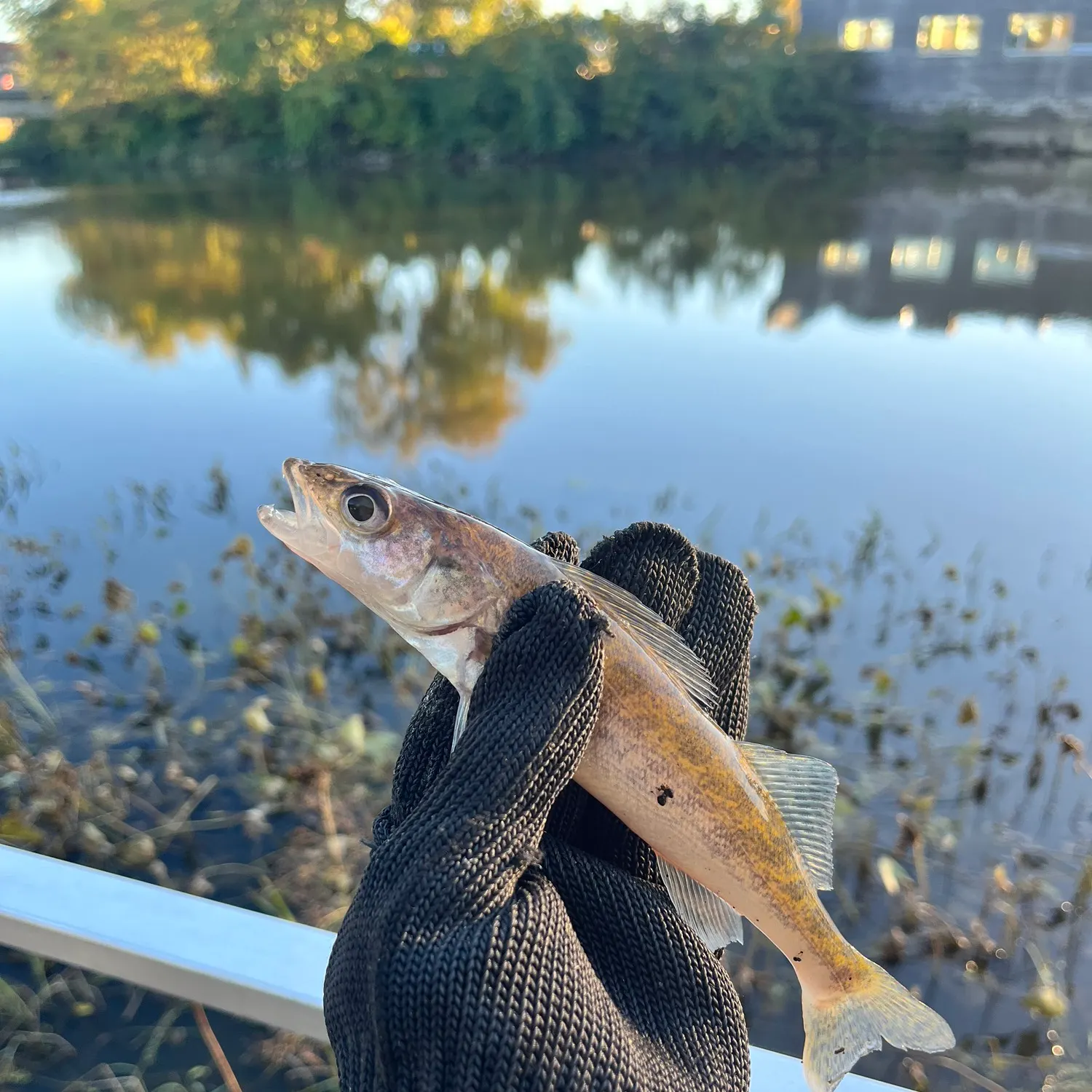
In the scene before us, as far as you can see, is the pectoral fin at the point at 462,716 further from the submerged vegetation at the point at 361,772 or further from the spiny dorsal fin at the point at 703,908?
the submerged vegetation at the point at 361,772

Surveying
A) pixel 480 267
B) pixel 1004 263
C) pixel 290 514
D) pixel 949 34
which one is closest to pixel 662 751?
pixel 290 514

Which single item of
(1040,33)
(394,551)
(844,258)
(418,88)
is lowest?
(844,258)

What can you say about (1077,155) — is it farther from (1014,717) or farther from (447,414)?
(1014,717)

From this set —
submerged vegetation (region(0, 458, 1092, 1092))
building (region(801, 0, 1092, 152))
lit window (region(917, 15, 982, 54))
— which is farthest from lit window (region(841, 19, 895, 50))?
submerged vegetation (region(0, 458, 1092, 1092))

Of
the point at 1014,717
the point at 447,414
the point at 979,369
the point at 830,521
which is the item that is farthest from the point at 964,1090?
the point at 979,369

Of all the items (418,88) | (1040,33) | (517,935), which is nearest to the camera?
(517,935)

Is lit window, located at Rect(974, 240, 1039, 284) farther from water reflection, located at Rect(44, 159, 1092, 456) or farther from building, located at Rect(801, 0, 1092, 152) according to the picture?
building, located at Rect(801, 0, 1092, 152)

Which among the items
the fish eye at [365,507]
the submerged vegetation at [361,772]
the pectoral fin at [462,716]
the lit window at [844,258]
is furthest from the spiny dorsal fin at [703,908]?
the lit window at [844,258]

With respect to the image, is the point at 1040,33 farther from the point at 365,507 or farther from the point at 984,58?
the point at 365,507
